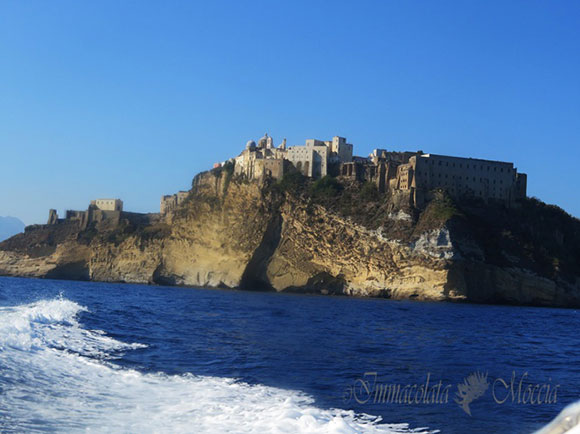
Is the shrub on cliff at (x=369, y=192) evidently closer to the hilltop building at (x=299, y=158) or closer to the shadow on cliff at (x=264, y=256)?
the hilltop building at (x=299, y=158)

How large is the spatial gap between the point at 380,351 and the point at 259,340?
→ 5097 mm

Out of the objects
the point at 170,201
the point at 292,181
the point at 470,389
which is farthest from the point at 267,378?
the point at 170,201

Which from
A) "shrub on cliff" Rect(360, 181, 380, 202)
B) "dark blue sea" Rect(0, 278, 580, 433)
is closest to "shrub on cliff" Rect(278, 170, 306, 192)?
"shrub on cliff" Rect(360, 181, 380, 202)

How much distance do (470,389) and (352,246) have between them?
6024cm

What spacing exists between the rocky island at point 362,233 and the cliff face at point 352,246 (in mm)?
160

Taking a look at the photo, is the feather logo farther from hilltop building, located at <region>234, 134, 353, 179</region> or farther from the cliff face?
hilltop building, located at <region>234, 134, 353, 179</region>

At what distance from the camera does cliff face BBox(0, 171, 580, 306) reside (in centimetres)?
7112

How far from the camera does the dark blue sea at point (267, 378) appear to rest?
41.1ft

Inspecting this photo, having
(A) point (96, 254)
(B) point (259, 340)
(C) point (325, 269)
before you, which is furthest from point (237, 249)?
(B) point (259, 340)

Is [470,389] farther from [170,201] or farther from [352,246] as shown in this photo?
[170,201]

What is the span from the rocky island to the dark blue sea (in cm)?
4004

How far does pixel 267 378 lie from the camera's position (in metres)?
17.5

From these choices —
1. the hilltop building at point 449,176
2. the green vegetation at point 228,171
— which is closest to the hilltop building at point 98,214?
the green vegetation at point 228,171

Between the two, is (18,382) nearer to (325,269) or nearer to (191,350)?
(191,350)
